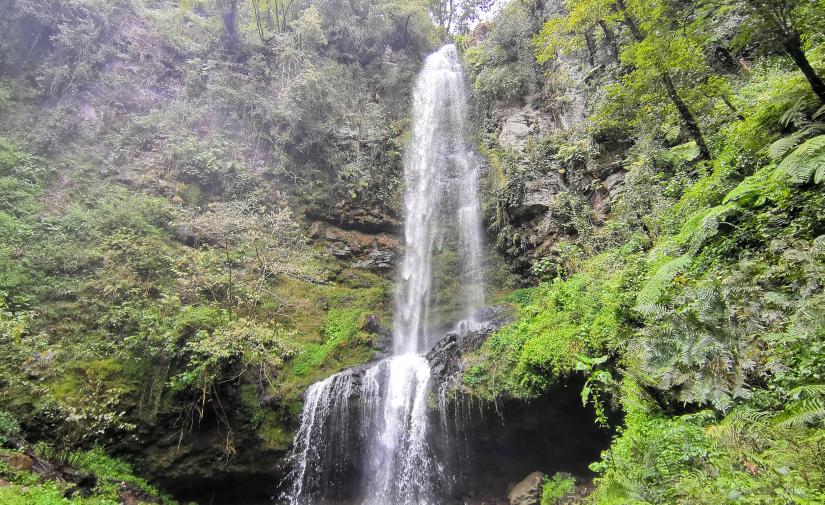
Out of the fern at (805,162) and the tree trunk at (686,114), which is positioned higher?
the tree trunk at (686,114)

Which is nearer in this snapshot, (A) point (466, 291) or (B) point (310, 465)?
(B) point (310, 465)

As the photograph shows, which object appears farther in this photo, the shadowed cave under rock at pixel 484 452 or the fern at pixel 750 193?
the shadowed cave under rock at pixel 484 452

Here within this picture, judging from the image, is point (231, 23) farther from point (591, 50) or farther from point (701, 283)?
point (701, 283)

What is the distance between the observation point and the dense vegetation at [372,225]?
4.25 m

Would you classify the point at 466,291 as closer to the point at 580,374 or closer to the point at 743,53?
the point at 580,374

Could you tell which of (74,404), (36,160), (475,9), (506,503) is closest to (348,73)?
(475,9)

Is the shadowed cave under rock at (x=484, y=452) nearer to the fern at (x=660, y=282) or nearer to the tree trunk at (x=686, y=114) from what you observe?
the fern at (x=660, y=282)

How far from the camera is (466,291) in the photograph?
14.8 m

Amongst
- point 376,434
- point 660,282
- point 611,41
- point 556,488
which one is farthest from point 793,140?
point 376,434

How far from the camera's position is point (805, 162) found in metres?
4.23

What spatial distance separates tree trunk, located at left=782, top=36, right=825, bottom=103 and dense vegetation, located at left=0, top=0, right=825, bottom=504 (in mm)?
40

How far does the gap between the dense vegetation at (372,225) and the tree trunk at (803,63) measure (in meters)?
0.04

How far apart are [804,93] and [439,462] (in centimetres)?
958

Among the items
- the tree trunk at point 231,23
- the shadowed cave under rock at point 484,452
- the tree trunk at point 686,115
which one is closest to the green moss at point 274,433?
the shadowed cave under rock at point 484,452
